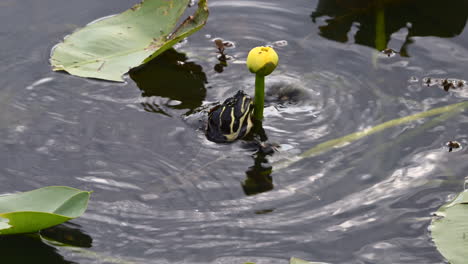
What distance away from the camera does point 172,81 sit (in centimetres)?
551

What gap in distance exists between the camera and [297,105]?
5191mm

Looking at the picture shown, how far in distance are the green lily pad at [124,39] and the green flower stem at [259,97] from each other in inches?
32.3

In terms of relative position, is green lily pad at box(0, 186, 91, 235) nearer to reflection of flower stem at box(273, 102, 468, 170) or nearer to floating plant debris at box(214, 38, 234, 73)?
reflection of flower stem at box(273, 102, 468, 170)

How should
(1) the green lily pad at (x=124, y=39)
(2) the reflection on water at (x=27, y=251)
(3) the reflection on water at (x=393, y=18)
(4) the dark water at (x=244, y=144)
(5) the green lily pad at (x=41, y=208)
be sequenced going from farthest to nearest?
(3) the reflection on water at (x=393, y=18), (1) the green lily pad at (x=124, y=39), (4) the dark water at (x=244, y=144), (2) the reflection on water at (x=27, y=251), (5) the green lily pad at (x=41, y=208)

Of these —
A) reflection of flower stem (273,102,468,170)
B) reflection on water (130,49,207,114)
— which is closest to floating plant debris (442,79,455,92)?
reflection of flower stem (273,102,468,170)

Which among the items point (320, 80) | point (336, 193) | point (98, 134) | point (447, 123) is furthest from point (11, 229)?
point (447, 123)

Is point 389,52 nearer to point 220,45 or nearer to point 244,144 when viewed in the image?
point 220,45

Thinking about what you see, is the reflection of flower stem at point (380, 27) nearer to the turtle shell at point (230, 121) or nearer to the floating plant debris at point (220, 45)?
the floating plant debris at point (220, 45)

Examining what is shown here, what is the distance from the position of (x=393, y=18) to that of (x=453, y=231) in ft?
9.59

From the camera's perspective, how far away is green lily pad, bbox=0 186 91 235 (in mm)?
3533

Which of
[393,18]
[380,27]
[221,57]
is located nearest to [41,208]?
[221,57]

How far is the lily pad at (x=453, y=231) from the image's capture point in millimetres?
3602

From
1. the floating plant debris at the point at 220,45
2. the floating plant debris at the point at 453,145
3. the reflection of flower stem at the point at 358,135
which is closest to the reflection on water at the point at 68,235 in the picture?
the reflection of flower stem at the point at 358,135

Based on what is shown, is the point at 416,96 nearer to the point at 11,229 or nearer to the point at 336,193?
the point at 336,193
